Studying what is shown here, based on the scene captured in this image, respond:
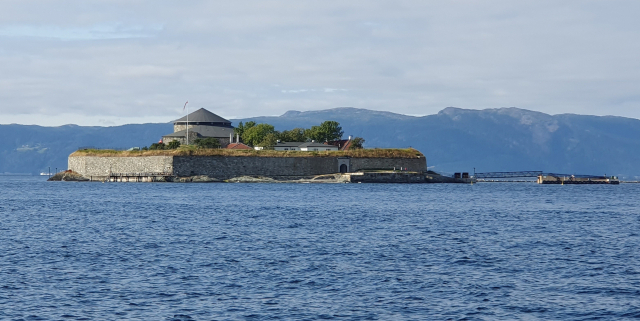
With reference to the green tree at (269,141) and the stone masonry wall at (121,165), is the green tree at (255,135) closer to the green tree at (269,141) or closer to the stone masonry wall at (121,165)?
the green tree at (269,141)

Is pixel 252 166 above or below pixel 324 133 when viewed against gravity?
below

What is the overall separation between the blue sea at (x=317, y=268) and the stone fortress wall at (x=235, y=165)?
5607 cm

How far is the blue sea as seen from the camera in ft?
56.6

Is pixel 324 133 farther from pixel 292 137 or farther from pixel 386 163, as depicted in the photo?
pixel 386 163

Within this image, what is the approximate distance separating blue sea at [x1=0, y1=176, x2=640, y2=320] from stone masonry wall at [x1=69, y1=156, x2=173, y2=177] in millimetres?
57133

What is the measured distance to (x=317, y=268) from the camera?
22.8 m

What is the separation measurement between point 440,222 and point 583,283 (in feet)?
62.2

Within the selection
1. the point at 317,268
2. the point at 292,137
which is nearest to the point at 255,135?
the point at 292,137

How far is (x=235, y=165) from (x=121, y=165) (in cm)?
1710

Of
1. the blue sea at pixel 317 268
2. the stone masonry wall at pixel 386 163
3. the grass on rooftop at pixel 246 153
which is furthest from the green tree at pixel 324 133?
the blue sea at pixel 317 268

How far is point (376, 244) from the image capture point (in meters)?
29.0

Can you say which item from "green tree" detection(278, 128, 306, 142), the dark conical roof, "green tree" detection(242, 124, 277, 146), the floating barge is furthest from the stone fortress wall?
the floating barge

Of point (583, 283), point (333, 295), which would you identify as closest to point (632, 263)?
point (583, 283)

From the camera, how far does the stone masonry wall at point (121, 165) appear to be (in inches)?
3915
